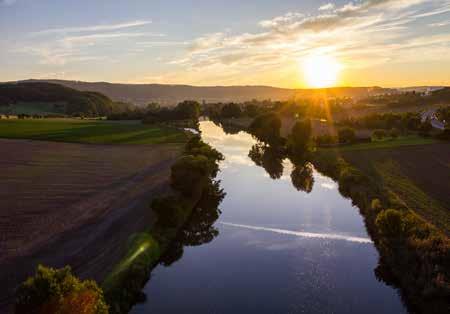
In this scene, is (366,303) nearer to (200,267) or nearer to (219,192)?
(200,267)

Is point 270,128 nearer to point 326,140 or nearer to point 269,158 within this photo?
point 269,158

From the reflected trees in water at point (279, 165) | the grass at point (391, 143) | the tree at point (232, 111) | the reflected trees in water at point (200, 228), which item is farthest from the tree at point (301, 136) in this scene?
the tree at point (232, 111)

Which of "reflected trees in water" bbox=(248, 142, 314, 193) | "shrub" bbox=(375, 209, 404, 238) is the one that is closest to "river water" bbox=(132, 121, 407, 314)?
"shrub" bbox=(375, 209, 404, 238)

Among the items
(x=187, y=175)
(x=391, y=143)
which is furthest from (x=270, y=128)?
(x=187, y=175)

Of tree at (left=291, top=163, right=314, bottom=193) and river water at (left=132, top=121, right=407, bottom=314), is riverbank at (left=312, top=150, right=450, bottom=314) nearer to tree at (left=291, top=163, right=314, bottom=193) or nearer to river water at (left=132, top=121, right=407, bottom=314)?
river water at (left=132, top=121, right=407, bottom=314)

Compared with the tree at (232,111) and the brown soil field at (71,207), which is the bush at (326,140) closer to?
the brown soil field at (71,207)
